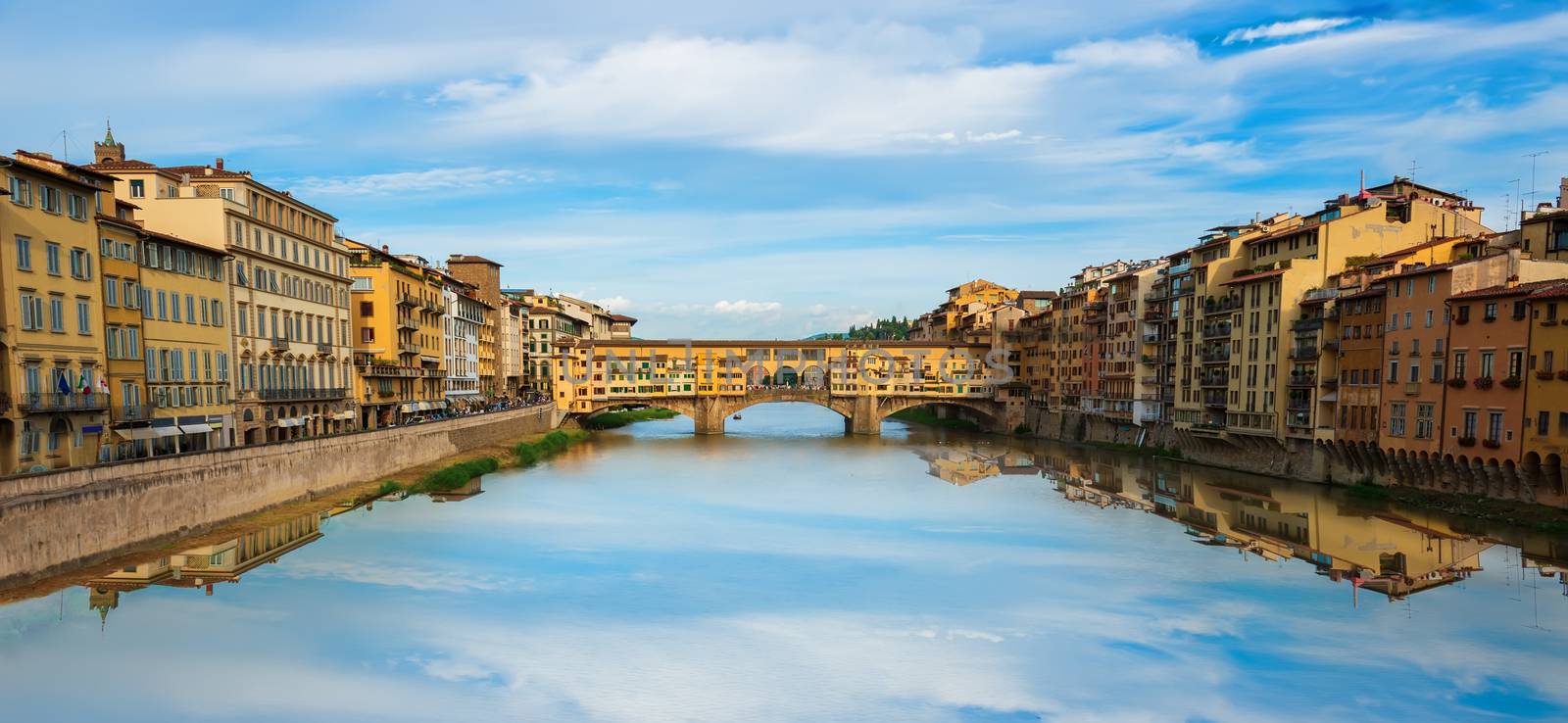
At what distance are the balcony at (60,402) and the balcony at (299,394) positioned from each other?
30.8ft

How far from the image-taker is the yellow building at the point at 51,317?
2303 cm

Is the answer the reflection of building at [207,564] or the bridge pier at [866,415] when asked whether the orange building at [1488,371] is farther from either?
the bridge pier at [866,415]

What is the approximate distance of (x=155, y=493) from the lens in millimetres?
23594

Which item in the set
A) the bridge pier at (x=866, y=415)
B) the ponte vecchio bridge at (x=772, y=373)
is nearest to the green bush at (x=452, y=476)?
the ponte vecchio bridge at (x=772, y=373)

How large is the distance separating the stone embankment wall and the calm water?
3.10ft

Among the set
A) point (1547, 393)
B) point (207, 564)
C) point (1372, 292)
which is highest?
point (1372, 292)

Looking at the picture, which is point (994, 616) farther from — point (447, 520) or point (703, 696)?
point (447, 520)

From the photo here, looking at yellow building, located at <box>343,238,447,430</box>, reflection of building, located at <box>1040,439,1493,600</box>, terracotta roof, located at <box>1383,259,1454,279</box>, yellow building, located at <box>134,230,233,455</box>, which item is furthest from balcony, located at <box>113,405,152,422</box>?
terracotta roof, located at <box>1383,259,1454,279</box>

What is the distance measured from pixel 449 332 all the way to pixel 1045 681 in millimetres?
51888

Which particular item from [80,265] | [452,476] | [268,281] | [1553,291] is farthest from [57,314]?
[1553,291]

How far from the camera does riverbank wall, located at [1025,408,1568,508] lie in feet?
95.7

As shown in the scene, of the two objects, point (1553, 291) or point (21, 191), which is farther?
point (1553, 291)

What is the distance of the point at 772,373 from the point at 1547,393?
5048 cm

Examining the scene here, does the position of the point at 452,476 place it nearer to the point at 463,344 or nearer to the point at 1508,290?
the point at 463,344
